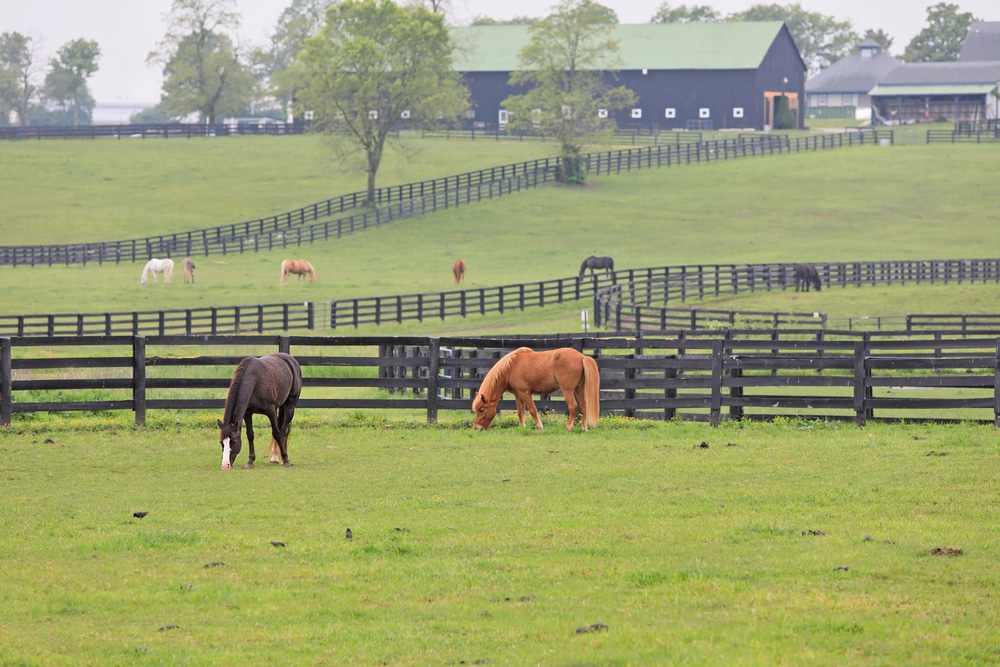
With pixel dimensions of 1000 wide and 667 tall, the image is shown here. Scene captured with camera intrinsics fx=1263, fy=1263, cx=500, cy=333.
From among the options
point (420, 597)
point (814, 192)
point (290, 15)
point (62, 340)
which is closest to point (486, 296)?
point (62, 340)

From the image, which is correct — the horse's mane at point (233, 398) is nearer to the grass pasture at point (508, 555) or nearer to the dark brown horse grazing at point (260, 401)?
the dark brown horse grazing at point (260, 401)

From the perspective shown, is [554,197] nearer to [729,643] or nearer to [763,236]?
[763,236]

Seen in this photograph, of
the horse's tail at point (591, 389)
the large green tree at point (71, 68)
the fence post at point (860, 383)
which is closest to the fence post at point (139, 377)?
the horse's tail at point (591, 389)

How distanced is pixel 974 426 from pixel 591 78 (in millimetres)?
63271

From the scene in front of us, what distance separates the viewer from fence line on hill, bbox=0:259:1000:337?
30.1 meters

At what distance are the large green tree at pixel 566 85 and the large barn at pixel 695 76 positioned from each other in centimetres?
1460

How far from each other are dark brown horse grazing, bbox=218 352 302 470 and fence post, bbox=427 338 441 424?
9.46ft

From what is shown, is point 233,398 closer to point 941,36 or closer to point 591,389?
point 591,389

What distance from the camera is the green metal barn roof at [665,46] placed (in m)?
92.0

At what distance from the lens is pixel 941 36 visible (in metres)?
136

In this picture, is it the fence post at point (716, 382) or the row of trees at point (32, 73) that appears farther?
the row of trees at point (32, 73)

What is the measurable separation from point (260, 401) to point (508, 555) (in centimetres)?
450

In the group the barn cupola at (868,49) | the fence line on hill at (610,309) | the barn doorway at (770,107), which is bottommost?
the fence line on hill at (610,309)

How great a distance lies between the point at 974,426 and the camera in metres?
14.8
